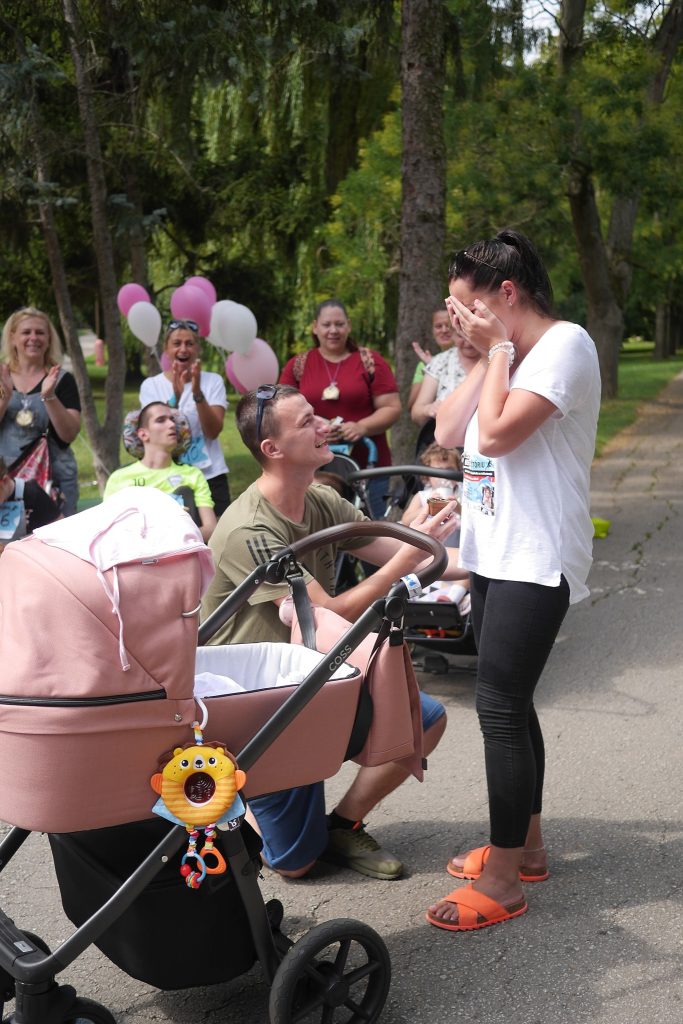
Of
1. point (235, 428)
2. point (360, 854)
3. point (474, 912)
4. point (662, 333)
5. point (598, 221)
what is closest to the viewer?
point (474, 912)

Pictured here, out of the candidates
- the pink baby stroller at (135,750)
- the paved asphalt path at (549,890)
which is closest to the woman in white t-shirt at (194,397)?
the paved asphalt path at (549,890)

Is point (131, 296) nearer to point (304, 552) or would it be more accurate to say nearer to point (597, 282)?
point (304, 552)

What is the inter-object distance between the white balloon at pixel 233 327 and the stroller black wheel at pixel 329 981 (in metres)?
5.92

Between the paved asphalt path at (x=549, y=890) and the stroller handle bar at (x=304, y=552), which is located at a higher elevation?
the stroller handle bar at (x=304, y=552)

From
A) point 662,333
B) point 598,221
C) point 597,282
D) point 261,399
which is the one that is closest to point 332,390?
point 261,399

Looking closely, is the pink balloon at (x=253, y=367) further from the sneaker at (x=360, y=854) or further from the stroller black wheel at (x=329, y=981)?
the stroller black wheel at (x=329, y=981)

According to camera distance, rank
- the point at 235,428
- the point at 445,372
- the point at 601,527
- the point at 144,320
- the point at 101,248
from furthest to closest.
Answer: the point at 235,428 < the point at 101,248 < the point at 144,320 < the point at 601,527 < the point at 445,372

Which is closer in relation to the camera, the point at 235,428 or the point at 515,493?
the point at 515,493

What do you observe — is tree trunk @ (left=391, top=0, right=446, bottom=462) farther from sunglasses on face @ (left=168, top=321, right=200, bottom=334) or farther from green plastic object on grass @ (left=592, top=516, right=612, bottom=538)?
sunglasses on face @ (left=168, top=321, right=200, bottom=334)

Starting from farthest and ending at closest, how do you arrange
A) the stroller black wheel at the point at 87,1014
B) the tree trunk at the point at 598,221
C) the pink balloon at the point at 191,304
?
the tree trunk at the point at 598,221
the pink balloon at the point at 191,304
the stroller black wheel at the point at 87,1014

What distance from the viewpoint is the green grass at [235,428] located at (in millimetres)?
13881

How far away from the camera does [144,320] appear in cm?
952

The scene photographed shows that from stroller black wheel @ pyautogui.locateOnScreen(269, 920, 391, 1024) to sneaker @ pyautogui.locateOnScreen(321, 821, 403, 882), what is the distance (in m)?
0.77

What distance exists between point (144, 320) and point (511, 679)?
695cm
